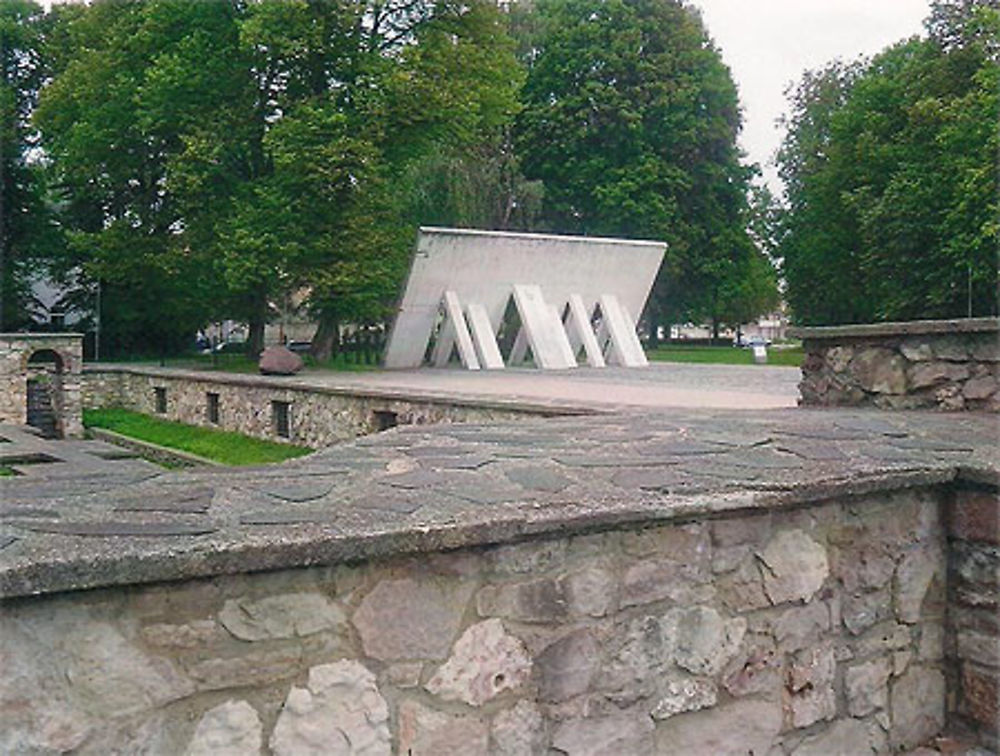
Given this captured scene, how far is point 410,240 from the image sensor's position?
72.9ft

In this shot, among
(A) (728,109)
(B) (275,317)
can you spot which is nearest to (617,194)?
(A) (728,109)

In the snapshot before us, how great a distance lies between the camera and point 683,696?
104 inches

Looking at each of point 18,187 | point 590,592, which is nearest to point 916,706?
point 590,592

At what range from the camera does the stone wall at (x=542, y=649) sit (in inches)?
75.9

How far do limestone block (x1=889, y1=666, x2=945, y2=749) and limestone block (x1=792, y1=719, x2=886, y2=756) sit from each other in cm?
8

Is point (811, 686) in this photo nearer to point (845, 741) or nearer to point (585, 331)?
point (845, 741)

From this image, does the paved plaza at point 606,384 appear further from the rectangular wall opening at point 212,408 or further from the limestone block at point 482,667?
the limestone block at point 482,667

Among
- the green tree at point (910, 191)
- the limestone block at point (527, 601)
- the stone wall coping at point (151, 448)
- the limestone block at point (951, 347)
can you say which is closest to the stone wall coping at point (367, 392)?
the stone wall coping at point (151, 448)

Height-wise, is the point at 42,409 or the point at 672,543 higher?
the point at 672,543

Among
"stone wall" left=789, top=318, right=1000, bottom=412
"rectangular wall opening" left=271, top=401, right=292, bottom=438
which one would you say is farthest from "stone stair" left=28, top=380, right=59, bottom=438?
"stone wall" left=789, top=318, right=1000, bottom=412

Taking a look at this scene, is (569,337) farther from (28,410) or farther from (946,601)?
(946,601)

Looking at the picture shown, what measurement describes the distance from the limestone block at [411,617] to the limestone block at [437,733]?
0.43ft

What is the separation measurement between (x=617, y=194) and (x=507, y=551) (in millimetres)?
28943

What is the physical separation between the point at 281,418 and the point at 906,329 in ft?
38.8
